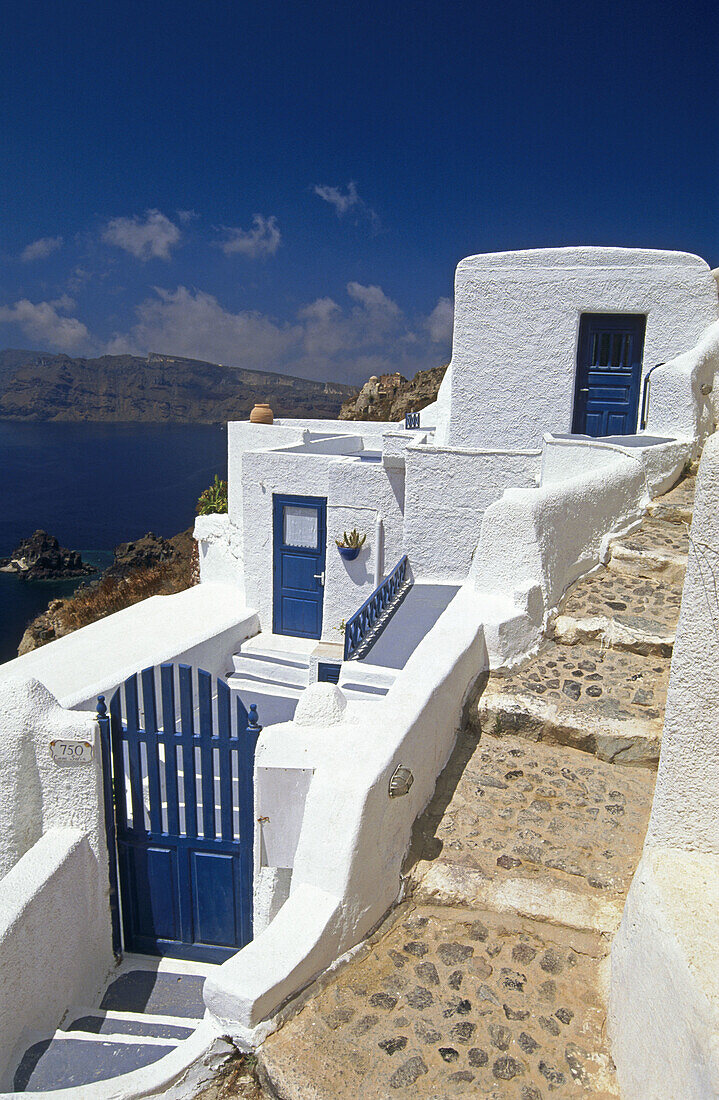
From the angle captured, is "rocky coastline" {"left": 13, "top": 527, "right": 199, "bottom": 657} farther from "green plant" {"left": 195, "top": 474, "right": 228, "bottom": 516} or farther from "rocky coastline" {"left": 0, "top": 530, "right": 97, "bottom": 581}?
"rocky coastline" {"left": 0, "top": 530, "right": 97, "bottom": 581}

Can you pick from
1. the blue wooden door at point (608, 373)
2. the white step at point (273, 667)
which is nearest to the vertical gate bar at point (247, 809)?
the white step at point (273, 667)

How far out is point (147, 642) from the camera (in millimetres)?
10594

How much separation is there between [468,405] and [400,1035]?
927cm

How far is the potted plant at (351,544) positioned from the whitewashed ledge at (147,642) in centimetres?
195

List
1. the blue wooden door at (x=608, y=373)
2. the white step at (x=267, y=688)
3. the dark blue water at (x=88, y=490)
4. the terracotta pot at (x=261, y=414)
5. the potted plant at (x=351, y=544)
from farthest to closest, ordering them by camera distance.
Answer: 1. the dark blue water at (x=88, y=490)
2. the terracotta pot at (x=261, y=414)
3. the potted plant at (x=351, y=544)
4. the blue wooden door at (x=608, y=373)
5. the white step at (x=267, y=688)

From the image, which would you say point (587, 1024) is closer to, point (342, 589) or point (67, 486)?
point (342, 589)

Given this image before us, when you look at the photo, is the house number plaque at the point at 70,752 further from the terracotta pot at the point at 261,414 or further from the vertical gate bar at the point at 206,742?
the terracotta pot at the point at 261,414

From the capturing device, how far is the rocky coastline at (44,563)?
38.7 meters

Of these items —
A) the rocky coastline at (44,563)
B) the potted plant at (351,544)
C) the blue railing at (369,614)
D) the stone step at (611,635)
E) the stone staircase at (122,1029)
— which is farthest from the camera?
the rocky coastline at (44,563)

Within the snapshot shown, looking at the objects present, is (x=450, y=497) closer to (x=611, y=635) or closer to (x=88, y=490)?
(x=611, y=635)

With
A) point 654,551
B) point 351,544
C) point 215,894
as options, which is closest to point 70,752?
point 215,894

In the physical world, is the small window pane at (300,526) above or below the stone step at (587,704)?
above

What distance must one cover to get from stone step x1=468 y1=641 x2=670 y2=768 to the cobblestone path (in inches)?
0.5

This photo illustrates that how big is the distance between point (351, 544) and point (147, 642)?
332 centimetres
